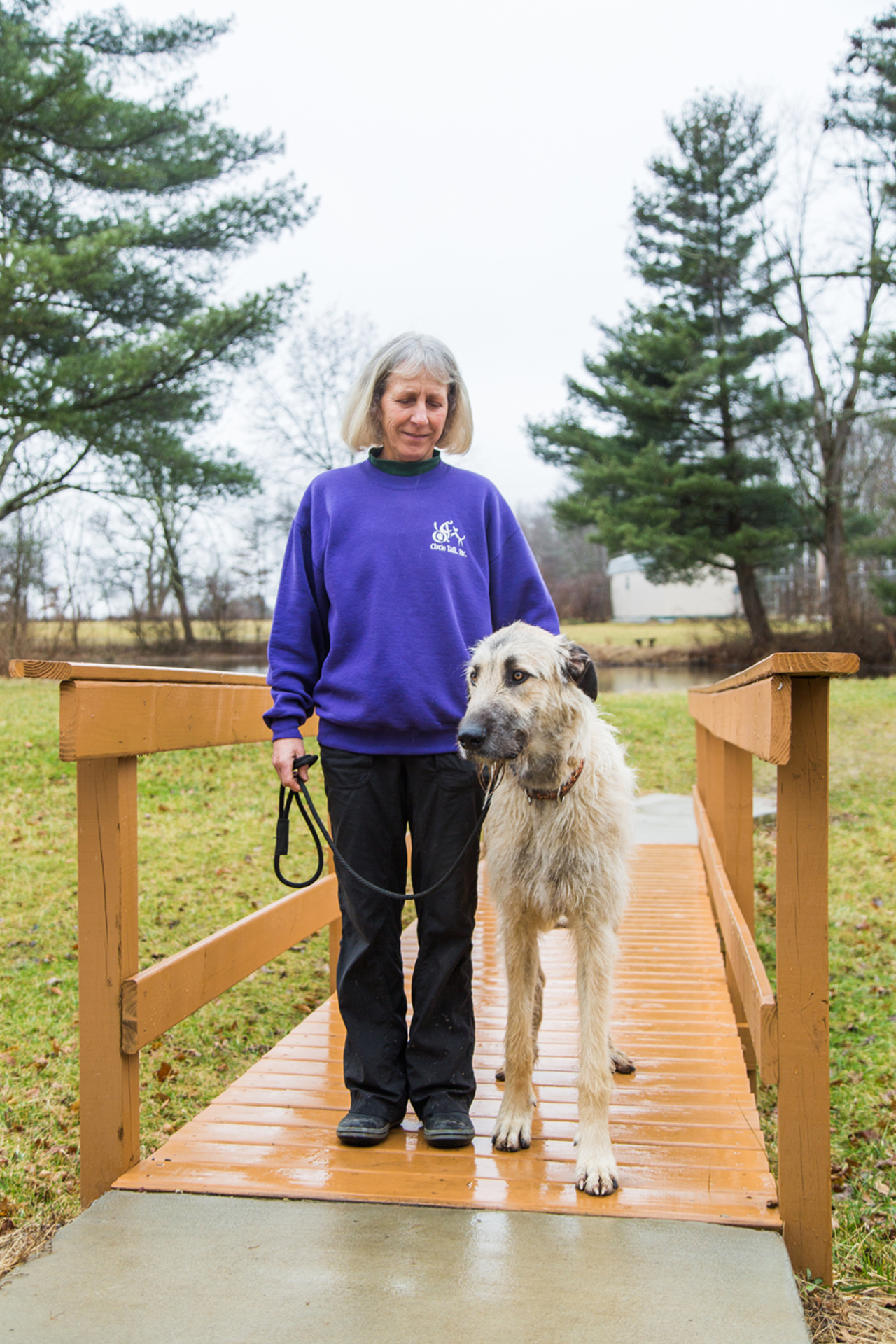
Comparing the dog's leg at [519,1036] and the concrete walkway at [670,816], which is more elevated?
the dog's leg at [519,1036]

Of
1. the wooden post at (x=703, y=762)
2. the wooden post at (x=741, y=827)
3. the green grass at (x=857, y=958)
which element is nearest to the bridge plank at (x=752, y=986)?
the wooden post at (x=741, y=827)

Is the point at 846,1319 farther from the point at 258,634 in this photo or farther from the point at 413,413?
the point at 258,634

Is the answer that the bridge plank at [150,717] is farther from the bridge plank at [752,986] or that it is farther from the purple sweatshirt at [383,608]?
the bridge plank at [752,986]

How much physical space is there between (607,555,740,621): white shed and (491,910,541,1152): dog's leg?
131 ft

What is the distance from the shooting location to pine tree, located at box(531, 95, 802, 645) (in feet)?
70.3

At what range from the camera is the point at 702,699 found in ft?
17.8

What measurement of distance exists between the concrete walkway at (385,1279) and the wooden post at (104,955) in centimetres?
17

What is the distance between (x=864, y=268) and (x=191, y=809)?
63.0ft

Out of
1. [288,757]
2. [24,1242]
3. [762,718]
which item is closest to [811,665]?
[762,718]

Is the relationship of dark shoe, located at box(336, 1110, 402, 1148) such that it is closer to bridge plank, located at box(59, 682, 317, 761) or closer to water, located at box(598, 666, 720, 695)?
bridge plank, located at box(59, 682, 317, 761)

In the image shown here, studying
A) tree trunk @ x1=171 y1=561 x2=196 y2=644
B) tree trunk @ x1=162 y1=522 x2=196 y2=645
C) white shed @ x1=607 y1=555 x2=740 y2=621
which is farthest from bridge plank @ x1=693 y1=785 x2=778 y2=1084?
white shed @ x1=607 y1=555 x2=740 y2=621

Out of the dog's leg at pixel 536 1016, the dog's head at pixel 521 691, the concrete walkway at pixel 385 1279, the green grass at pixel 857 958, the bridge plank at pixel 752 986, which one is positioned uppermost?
the dog's head at pixel 521 691

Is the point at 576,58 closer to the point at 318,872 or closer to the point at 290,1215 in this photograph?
the point at 318,872

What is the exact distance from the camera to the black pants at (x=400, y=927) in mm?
2875
